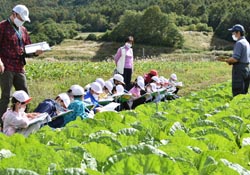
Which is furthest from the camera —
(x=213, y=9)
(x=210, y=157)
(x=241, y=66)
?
(x=213, y=9)

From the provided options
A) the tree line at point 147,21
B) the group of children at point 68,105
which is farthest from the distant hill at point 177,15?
the group of children at point 68,105

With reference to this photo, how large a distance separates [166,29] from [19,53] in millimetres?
59301

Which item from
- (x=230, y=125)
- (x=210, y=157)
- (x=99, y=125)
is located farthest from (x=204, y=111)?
(x=210, y=157)

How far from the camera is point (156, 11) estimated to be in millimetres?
67688

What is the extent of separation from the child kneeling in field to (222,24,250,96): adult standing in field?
4.66 meters

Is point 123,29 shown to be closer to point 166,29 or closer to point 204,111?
point 166,29

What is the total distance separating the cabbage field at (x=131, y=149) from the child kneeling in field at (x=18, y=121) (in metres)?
1.14

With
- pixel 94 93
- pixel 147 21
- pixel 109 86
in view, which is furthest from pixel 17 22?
pixel 147 21

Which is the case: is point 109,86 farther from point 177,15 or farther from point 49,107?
point 177,15

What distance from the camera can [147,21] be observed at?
218 feet

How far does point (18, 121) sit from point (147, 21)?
204ft

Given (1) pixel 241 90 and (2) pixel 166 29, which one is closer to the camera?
(1) pixel 241 90

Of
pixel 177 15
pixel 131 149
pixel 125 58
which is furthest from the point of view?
pixel 177 15

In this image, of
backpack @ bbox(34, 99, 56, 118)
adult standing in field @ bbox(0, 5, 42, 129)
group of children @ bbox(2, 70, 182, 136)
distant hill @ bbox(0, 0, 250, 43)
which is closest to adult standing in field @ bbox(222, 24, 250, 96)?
group of children @ bbox(2, 70, 182, 136)
